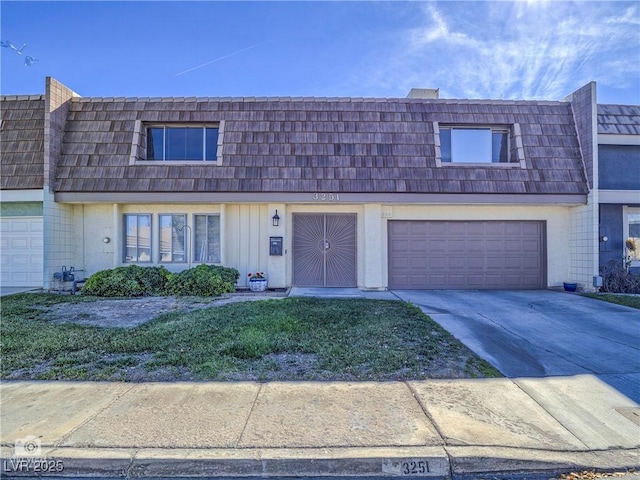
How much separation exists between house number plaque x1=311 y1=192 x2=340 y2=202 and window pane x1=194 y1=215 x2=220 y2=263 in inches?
128

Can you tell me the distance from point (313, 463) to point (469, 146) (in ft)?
34.6

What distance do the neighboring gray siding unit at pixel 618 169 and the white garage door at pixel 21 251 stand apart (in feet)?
57.4

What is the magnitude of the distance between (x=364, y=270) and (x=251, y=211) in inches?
155

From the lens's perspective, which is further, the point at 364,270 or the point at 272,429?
the point at 364,270

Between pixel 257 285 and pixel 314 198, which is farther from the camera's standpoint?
pixel 257 285

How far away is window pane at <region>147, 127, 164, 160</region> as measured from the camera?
443 inches

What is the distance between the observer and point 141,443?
309 cm

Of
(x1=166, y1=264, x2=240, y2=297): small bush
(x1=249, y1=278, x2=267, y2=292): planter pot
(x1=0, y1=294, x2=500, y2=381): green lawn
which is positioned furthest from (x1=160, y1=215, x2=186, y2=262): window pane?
(x1=0, y1=294, x2=500, y2=381): green lawn

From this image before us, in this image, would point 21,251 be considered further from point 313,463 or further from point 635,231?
point 635,231

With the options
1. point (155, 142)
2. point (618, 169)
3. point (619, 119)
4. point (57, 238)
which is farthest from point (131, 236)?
point (619, 119)

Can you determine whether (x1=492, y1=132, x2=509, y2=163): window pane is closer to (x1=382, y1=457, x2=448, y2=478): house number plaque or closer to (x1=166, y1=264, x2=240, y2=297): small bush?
(x1=166, y1=264, x2=240, y2=297): small bush

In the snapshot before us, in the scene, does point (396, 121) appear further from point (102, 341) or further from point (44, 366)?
point (44, 366)

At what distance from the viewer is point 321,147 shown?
10656mm

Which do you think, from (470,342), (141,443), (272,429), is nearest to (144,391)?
(141,443)
